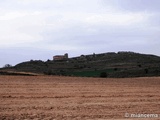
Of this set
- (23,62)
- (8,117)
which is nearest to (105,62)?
(23,62)

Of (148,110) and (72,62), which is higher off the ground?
(72,62)

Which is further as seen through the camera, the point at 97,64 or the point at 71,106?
the point at 97,64

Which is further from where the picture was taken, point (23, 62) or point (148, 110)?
point (23, 62)

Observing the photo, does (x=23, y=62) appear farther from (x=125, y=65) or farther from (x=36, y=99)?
(x=36, y=99)

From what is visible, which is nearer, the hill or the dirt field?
the dirt field

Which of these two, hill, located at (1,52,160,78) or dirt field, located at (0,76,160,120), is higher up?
hill, located at (1,52,160,78)

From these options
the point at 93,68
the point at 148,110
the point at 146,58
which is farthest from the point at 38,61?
the point at 148,110

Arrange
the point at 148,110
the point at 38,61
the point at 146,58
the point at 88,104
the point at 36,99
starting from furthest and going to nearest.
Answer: the point at 146,58 → the point at 38,61 → the point at 36,99 → the point at 88,104 → the point at 148,110

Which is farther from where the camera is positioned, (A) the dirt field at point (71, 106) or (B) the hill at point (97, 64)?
(B) the hill at point (97, 64)

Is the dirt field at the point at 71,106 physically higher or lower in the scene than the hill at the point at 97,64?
lower

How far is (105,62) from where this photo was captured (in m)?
68.4

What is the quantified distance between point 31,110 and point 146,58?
60.9 meters

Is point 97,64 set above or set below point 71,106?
above

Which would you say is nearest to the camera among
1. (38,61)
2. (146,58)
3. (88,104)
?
(88,104)
